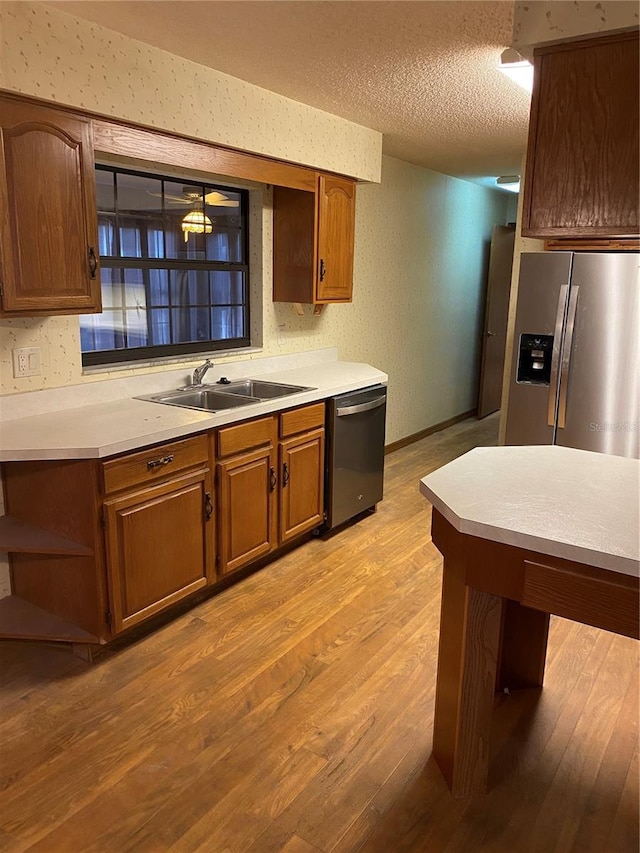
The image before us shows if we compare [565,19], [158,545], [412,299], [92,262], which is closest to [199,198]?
[92,262]

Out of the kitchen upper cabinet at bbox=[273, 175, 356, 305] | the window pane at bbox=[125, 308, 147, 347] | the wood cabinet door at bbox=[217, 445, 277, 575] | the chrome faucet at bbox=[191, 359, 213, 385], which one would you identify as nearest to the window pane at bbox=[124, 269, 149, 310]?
the window pane at bbox=[125, 308, 147, 347]

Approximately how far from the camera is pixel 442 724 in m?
2.09

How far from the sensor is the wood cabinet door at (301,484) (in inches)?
138

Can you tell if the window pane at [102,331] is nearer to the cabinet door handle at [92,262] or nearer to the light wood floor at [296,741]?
the cabinet door handle at [92,262]

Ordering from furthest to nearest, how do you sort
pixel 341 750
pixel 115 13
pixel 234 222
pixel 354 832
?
pixel 234 222
pixel 115 13
pixel 341 750
pixel 354 832

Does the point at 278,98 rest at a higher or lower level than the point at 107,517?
higher

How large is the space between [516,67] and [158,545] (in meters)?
2.48

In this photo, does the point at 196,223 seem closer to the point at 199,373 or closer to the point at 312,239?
the point at 312,239

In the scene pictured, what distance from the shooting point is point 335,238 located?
4.09 meters

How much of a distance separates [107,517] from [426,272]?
4.27m

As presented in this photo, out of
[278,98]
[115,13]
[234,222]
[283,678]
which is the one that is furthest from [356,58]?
[283,678]

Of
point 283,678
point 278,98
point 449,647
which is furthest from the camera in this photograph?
point 278,98

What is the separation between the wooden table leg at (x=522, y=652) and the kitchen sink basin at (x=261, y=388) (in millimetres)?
1679

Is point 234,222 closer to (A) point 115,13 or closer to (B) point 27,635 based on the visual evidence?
(A) point 115,13
